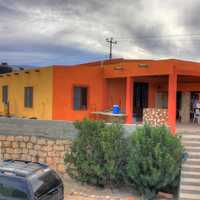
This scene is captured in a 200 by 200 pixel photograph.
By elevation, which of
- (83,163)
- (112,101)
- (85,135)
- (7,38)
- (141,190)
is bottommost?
(141,190)

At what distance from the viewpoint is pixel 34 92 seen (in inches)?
749

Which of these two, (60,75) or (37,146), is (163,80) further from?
(37,146)

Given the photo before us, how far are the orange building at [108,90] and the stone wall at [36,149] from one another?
2.97 m

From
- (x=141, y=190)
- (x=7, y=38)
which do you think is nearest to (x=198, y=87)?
(x=141, y=190)

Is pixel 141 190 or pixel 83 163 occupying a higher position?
pixel 83 163

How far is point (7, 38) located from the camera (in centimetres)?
2269

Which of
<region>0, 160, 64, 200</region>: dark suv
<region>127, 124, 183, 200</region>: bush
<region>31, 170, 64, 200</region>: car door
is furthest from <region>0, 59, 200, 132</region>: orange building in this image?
<region>0, 160, 64, 200</region>: dark suv

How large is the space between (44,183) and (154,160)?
15.6 ft

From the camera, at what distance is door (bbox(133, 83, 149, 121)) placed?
19547 millimetres

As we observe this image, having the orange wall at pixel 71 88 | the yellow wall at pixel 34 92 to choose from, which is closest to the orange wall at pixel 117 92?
the orange wall at pixel 71 88

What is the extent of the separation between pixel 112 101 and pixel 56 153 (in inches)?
229

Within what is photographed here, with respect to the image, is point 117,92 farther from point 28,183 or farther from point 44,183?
point 28,183

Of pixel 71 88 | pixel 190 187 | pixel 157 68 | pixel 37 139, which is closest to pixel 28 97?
pixel 71 88

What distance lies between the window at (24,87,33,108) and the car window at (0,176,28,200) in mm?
12541
